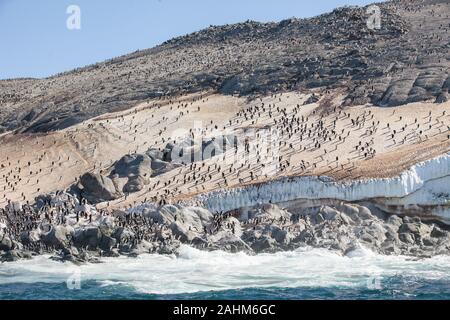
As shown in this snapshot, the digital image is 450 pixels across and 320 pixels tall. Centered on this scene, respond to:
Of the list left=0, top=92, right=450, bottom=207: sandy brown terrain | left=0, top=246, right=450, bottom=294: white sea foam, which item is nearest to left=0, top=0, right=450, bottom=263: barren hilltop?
left=0, top=92, right=450, bottom=207: sandy brown terrain

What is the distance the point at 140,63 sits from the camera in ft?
423

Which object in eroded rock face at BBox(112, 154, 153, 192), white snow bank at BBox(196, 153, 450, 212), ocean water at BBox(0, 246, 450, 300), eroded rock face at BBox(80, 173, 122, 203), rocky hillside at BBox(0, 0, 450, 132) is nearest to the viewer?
ocean water at BBox(0, 246, 450, 300)

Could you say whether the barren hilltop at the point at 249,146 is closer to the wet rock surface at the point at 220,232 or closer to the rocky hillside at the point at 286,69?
the wet rock surface at the point at 220,232

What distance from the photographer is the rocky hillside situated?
8800 cm

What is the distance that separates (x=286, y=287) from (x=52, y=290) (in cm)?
1235

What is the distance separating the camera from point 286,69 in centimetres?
9850

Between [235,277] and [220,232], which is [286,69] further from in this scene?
[235,277]

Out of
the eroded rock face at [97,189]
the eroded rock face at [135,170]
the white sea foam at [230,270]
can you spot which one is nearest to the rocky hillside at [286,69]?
the eroded rock face at [135,170]

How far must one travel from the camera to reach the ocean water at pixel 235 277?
112ft

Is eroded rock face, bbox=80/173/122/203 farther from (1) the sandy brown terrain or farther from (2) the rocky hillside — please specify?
(2) the rocky hillside

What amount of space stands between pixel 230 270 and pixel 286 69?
203ft

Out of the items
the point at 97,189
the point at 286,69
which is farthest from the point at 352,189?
the point at 286,69

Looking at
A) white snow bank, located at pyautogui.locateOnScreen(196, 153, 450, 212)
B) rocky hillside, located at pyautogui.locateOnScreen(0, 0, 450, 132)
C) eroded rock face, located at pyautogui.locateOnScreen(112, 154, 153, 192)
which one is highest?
rocky hillside, located at pyautogui.locateOnScreen(0, 0, 450, 132)

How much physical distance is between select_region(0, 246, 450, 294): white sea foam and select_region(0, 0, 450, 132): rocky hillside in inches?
1590
